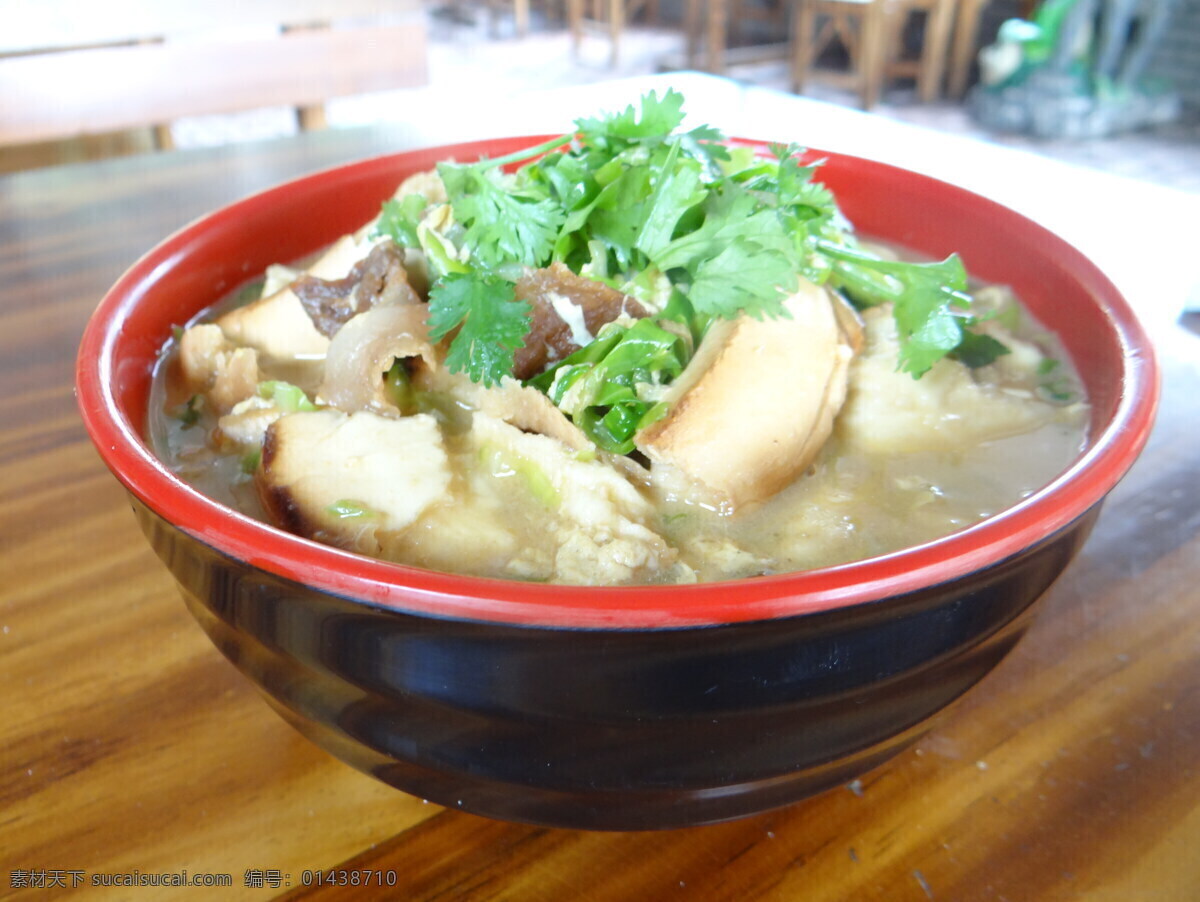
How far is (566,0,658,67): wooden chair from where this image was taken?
7.79 meters

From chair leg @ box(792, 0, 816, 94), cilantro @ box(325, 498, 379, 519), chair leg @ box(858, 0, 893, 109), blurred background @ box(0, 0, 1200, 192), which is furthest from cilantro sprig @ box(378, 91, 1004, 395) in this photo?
chair leg @ box(792, 0, 816, 94)

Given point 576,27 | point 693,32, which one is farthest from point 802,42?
point 576,27

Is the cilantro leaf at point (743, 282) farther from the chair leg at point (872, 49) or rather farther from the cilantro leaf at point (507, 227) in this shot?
the chair leg at point (872, 49)

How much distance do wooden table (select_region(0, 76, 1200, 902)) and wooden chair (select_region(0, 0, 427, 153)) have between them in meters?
1.76

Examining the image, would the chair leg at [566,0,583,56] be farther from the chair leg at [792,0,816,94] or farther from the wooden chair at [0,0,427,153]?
the wooden chair at [0,0,427,153]

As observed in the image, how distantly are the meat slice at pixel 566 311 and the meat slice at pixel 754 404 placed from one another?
0.08 meters

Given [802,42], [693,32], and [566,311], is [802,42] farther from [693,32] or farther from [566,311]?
[566,311]

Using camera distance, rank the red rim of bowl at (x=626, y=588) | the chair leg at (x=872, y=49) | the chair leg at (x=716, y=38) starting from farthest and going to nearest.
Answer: the chair leg at (x=716, y=38) < the chair leg at (x=872, y=49) < the red rim of bowl at (x=626, y=588)

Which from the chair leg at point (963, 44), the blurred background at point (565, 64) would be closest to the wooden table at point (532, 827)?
the blurred background at point (565, 64)

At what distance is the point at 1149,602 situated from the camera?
3.20 ft

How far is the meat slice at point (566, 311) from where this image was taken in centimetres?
85

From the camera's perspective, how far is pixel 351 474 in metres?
0.79

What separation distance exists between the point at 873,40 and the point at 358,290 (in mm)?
6019

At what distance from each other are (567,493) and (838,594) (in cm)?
29
